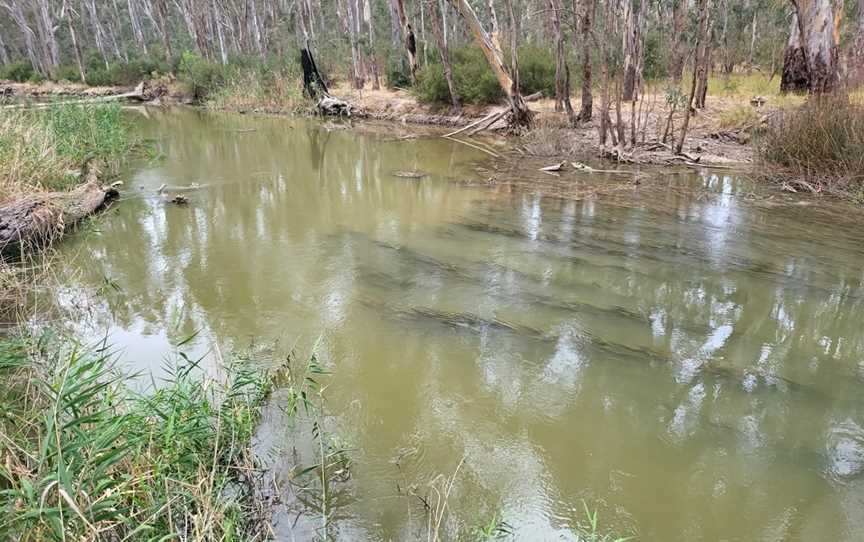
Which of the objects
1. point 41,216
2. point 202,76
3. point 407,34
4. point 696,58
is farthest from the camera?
point 202,76

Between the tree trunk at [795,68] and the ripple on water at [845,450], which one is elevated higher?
the tree trunk at [795,68]

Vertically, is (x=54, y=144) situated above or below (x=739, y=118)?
above

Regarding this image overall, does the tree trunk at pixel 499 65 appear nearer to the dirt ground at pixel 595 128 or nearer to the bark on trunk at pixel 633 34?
the dirt ground at pixel 595 128

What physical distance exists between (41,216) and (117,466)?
15.5 feet

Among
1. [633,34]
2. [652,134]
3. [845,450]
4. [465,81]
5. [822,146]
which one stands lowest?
[845,450]

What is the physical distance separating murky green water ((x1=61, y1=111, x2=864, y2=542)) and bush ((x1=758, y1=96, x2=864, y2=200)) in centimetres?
85

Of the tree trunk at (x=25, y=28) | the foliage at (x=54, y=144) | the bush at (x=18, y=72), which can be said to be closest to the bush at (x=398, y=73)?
the foliage at (x=54, y=144)

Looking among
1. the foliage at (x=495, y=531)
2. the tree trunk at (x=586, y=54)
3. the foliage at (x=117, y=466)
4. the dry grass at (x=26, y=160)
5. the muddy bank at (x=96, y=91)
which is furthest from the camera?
the muddy bank at (x=96, y=91)

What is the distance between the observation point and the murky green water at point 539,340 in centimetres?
263

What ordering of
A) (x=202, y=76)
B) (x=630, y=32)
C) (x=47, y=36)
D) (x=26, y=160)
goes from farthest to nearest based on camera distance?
1. (x=47, y=36)
2. (x=202, y=76)
3. (x=630, y=32)
4. (x=26, y=160)

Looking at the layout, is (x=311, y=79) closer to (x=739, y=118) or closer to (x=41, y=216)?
(x=739, y=118)

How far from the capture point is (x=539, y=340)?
406cm

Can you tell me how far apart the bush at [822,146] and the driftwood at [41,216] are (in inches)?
348

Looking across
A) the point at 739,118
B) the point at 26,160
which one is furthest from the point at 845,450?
the point at 739,118
